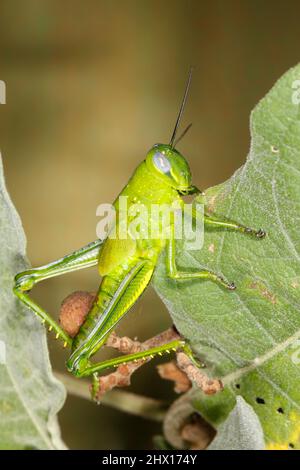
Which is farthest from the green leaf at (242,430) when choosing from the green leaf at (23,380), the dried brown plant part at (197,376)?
the green leaf at (23,380)

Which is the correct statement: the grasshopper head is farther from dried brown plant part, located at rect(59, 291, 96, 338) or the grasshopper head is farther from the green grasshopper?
dried brown plant part, located at rect(59, 291, 96, 338)

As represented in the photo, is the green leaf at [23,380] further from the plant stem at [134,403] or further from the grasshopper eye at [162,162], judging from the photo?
the grasshopper eye at [162,162]

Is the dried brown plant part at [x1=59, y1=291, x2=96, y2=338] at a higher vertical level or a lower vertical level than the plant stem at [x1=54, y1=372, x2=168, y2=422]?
higher

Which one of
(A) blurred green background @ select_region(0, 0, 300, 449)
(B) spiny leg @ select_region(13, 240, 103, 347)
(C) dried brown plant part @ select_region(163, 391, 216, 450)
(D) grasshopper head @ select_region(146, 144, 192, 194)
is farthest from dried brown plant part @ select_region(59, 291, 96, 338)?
(A) blurred green background @ select_region(0, 0, 300, 449)

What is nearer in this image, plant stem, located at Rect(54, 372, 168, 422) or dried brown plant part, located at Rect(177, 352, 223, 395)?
dried brown plant part, located at Rect(177, 352, 223, 395)

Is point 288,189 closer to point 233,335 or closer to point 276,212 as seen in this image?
point 276,212

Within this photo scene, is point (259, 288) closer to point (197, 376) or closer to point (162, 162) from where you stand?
point (197, 376)
